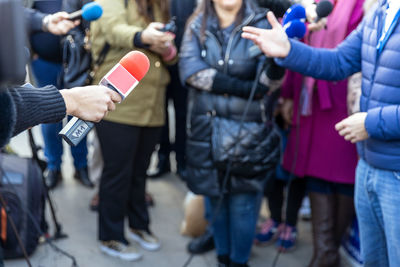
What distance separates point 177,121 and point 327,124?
1.64 meters

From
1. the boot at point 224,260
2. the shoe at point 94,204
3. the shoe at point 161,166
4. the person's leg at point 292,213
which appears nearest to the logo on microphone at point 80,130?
the boot at point 224,260

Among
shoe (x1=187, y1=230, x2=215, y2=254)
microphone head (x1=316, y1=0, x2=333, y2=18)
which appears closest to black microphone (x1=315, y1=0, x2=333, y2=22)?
microphone head (x1=316, y1=0, x2=333, y2=18)

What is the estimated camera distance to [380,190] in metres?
1.81

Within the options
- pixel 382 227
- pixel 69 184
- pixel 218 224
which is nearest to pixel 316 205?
pixel 218 224

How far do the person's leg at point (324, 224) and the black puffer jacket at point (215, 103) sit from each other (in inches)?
14.5

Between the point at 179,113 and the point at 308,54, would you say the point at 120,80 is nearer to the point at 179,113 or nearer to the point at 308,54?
the point at 308,54

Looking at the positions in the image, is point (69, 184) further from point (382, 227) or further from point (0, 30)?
point (0, 30)

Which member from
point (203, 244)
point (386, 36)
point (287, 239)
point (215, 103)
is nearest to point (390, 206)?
point (386, 36)

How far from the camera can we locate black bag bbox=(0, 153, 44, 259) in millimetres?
2641

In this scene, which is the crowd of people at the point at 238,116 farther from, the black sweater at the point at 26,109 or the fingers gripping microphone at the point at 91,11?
the black sweater at the point at 26,109

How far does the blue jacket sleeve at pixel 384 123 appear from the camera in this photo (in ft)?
5.53

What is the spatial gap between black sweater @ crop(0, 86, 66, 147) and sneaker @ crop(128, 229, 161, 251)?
1.69m

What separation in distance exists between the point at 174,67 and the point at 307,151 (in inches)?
56.8

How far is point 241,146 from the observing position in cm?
238
